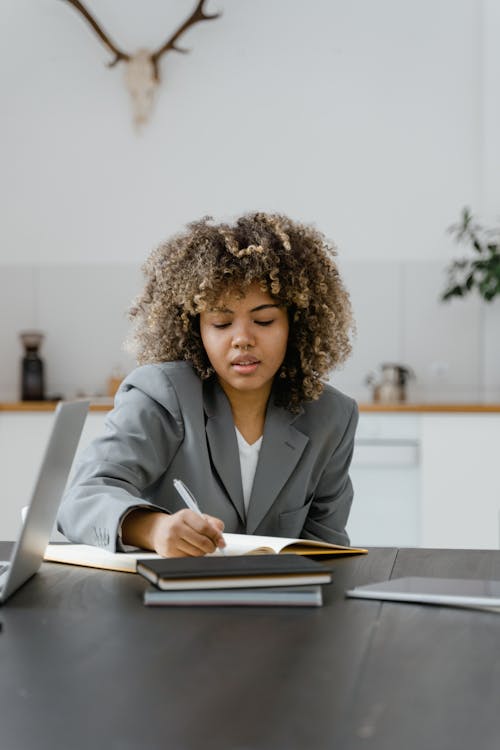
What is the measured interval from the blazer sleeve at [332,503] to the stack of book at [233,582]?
24.6 inches

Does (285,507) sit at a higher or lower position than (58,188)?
lower

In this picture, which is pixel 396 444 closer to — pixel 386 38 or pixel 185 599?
pixel 386 38

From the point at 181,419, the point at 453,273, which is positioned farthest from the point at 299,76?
the point at 181,419

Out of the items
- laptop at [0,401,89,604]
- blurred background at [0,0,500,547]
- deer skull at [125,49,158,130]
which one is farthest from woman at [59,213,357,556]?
deer skull at [125,49,158,130]

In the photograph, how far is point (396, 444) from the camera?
400 centimetres

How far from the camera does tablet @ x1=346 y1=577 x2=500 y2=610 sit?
4.06 feet

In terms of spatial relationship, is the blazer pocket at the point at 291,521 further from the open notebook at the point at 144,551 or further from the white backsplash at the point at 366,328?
the white backsplash at the point at 366,328

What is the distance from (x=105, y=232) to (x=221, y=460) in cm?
310

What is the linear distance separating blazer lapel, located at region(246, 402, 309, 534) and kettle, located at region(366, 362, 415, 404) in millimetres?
2444

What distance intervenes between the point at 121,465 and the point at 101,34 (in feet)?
11.0

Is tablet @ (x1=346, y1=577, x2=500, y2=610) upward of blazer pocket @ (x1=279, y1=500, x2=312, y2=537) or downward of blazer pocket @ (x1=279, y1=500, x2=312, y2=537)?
upward

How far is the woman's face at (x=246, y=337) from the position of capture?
1.81 metres

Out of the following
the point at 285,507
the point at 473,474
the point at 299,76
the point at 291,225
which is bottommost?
the point at 473,474

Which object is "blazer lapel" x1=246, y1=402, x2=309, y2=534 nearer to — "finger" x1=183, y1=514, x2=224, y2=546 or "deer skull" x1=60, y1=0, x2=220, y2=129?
"finger" x1=183, y1=514, x2=224, y2=546
